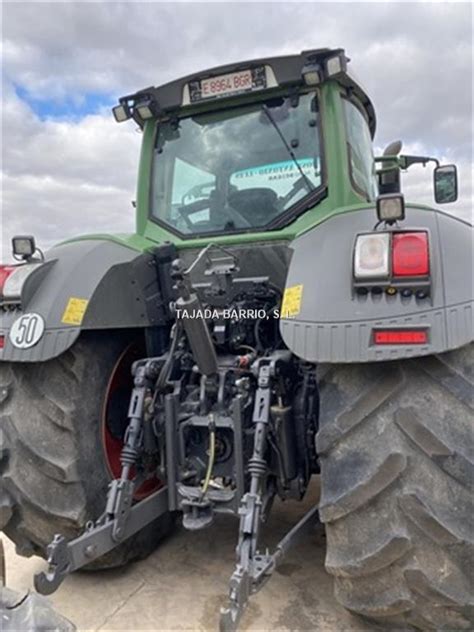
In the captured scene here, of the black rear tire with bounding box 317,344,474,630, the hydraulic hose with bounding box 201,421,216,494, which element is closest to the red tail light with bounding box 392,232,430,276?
the black rear tire with bounding box 317,344,474,630

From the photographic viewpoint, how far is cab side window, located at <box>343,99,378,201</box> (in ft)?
9.51

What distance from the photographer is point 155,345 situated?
9.45 feet

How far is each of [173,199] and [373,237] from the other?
153 cm

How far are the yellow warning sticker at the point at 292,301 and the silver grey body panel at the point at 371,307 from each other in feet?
0.07

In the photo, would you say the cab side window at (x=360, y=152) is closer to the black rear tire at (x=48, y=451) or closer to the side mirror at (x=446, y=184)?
the side mirror at (x=446, y=184)

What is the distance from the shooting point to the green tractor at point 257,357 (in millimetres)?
1860

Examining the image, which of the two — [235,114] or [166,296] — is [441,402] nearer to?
[166,296]

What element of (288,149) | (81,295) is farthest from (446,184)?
(81,295)

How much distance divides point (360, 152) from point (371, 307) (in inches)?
60.3

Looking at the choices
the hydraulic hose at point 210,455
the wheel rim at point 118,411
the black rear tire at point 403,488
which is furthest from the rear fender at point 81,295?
the black rear tire at point 403,488

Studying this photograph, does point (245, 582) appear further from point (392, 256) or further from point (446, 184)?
point (446, 184)

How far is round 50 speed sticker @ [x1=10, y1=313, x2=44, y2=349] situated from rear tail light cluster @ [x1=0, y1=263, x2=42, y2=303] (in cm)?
13

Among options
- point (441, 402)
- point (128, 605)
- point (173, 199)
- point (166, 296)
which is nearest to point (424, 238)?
point (441, 402)

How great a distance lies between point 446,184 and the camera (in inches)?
127
